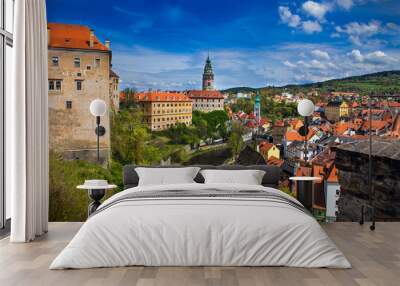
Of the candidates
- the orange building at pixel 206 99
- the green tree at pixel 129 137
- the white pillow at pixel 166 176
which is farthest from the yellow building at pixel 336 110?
the green tree at pixel 129 137

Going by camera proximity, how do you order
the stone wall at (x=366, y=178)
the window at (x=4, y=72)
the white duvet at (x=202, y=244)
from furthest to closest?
1. the stone wall at (x=366, y=178)
2. the window at (x=4, y=72)
3. the white duvet at (x=202, y=244)

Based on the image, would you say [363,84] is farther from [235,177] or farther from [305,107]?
[235,177]

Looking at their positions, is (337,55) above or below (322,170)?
above

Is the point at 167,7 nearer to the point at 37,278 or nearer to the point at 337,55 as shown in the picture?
the point at 337,55

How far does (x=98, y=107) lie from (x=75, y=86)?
678mm

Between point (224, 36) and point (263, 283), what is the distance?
4522 millimetres

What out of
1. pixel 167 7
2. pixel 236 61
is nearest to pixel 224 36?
pixel 236 61

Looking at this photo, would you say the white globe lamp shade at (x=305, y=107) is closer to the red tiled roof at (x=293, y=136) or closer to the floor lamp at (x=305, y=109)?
the floor lamp at (x=305, y=109)

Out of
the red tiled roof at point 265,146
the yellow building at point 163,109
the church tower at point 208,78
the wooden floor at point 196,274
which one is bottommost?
the wooden floor at point 196,274

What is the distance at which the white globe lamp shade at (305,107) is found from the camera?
6.96 meters

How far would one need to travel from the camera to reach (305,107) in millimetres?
6961

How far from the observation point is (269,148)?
295 inches

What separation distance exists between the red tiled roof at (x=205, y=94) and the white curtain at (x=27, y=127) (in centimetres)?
261

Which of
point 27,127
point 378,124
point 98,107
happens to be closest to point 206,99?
point 98,107
